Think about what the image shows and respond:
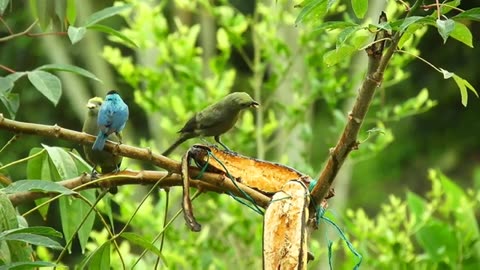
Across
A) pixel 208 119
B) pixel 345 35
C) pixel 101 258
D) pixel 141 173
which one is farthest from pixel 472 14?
pixel 208 119

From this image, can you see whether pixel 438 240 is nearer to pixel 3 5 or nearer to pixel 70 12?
pixel 70 12

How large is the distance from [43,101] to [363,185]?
2.27m

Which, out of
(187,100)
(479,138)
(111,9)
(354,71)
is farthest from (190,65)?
(479,138)

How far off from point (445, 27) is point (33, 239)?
0.60 metres

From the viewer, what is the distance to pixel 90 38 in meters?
6.11

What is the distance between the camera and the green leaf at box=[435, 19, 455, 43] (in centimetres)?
106

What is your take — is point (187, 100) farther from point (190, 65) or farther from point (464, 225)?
point (464, 225)

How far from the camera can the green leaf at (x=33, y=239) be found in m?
1.32

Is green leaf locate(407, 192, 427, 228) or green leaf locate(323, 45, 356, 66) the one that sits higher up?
green leaf locate(323, 45, 356, 66)

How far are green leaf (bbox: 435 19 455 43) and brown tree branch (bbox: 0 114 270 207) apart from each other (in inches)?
15.7

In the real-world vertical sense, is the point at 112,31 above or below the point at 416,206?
above

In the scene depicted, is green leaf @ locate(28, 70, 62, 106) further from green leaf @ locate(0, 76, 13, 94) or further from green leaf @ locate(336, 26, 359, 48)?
green leaf @ locate(336, 26, 359, 48)

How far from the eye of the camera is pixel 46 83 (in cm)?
162

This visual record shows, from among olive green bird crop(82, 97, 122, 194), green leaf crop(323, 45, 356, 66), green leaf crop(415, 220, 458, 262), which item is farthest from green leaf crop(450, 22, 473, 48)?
green leaf crop(415, 220, 458, 262)
